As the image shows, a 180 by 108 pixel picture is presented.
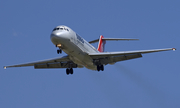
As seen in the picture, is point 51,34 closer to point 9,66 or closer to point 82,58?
point 82,58

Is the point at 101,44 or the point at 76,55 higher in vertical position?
the point at 101,44

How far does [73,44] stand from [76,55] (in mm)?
1870

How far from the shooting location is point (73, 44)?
3856cm

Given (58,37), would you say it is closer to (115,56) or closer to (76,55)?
(76,55)

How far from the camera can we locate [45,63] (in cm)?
4619

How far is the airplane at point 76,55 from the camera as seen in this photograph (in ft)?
123

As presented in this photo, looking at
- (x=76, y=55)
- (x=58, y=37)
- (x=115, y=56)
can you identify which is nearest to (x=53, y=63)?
(x=76, y=55)

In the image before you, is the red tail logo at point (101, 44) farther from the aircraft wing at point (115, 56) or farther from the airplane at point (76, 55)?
the aircraft wing at point (115, 56)

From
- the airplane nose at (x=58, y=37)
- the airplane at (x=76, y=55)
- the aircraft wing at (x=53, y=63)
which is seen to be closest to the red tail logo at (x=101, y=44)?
the airplane at (x=76, y=55)

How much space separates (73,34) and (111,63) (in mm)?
8214

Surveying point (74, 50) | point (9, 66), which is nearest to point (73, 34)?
point (74, 50)

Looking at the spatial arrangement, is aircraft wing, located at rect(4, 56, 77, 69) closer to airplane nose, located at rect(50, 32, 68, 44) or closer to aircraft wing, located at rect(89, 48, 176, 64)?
aircraft wing, located at rect(89, 48, 176, 64)

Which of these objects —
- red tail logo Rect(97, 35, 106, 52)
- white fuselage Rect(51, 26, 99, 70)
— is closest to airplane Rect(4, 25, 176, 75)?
white fuselage Rect(51, 26, 99, 70)

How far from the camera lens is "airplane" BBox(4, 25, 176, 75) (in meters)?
37.6
